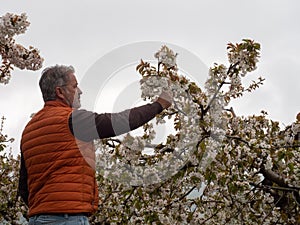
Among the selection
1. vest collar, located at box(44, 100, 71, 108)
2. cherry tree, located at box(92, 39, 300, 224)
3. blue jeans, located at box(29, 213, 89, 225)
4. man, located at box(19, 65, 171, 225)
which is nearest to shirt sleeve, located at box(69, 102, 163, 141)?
man, located at box(19, 65, 171, 225)

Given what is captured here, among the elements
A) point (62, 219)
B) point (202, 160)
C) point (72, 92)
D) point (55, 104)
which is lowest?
point (62, 219)

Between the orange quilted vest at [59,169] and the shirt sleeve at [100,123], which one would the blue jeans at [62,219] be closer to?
the orange quilted vest at [59,169]

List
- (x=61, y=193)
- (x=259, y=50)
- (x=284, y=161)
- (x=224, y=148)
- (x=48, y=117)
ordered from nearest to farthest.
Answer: (x=61, y=193) → (x=48, y=117) → (x=259, y=50) → (x=224, y=148) → (x=284, y=161)

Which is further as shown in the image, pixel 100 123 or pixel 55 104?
pixel 55 104

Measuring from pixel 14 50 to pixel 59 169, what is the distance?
63.8 inches

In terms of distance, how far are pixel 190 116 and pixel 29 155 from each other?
169cm

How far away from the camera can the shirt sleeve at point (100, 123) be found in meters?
2.05

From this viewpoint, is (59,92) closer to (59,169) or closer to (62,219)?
(59,169)

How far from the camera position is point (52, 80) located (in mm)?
2289

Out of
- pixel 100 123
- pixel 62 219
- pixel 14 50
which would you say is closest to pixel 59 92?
pixel 100 123

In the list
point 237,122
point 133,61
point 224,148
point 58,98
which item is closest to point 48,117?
point 58,98

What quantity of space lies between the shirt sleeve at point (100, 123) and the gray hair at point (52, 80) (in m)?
0.27

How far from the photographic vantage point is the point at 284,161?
4527 millimetres

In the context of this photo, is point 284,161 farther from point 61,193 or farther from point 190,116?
point 61,193
